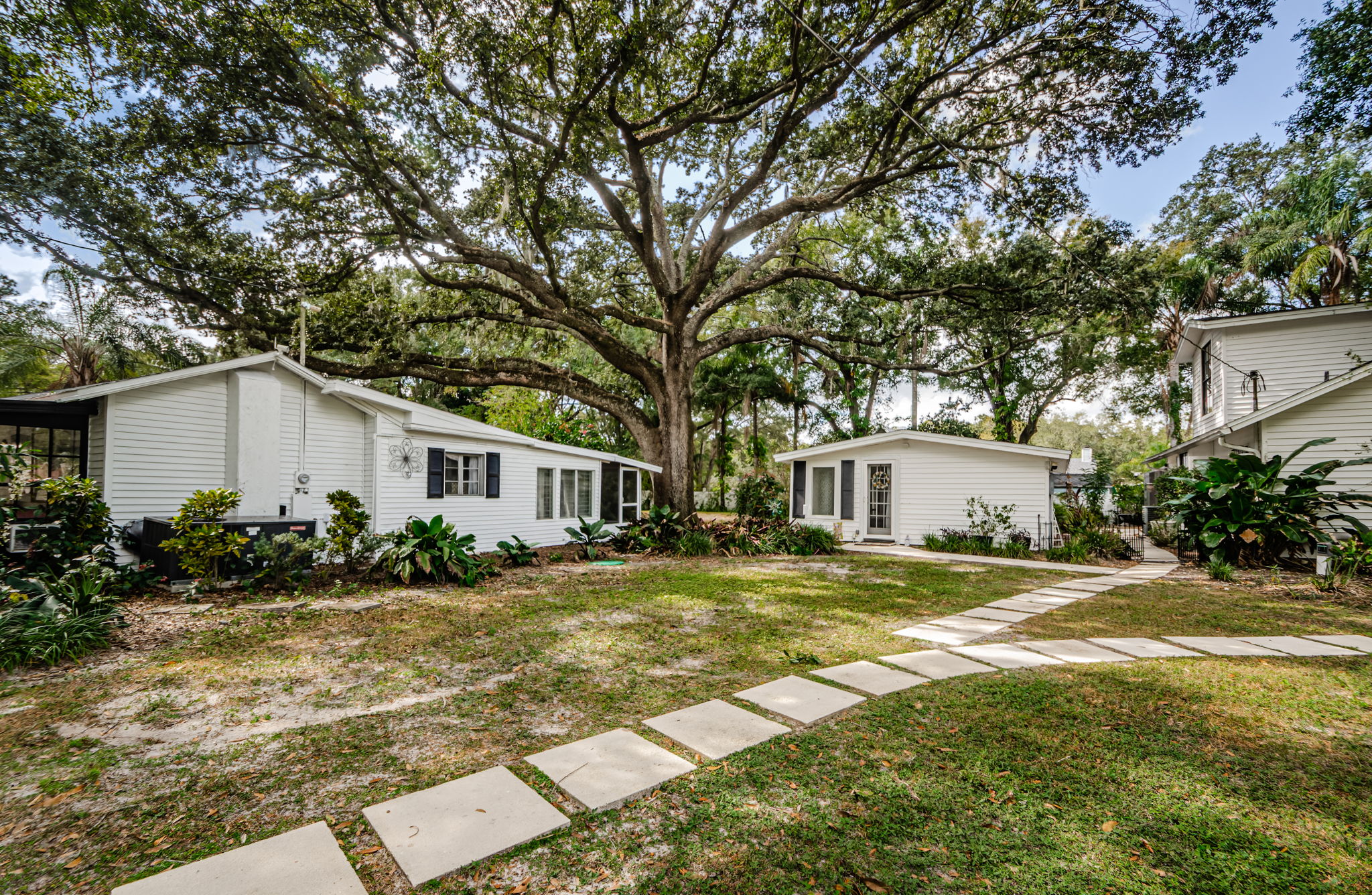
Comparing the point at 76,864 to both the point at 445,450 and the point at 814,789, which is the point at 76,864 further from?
the point at 445,450

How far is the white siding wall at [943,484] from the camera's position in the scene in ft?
38.2

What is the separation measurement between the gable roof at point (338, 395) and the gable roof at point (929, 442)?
600 cm

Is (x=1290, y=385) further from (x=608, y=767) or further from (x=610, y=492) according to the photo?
(x=608, y=767)

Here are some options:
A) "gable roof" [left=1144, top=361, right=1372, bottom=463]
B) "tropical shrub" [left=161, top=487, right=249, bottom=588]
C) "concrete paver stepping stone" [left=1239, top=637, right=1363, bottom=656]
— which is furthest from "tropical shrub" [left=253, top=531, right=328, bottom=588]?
"gable roof" [left=1144, top=361, right=1372, bottom=463]

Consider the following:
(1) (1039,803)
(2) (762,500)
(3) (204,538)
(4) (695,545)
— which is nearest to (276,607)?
(3) (204,538)

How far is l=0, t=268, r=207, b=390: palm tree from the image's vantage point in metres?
10.2

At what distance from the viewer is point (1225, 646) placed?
460 centimetres

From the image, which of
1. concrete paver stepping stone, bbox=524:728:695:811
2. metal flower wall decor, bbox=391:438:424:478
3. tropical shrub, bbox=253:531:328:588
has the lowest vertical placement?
concrete paver stepping stone, bbox=524:728:695:811

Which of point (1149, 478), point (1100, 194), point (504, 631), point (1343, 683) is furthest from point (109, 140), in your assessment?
point (1149, 478)

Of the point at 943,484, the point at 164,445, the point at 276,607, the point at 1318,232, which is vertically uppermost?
the point at 1318,232

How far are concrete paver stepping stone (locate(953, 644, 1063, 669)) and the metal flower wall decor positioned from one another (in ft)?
28.0

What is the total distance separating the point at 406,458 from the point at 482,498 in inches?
62.8

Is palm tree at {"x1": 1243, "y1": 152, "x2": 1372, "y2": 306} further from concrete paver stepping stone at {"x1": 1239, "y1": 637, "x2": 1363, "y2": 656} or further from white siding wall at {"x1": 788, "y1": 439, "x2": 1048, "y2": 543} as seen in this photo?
concrete paver stepping stone at {"x1": 1239, "y1": 637, "x2": 1363, "y2": 656}

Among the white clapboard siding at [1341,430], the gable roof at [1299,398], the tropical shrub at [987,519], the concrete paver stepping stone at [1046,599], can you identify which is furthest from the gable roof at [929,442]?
the concrete paver stepping stone at [1046,599]
